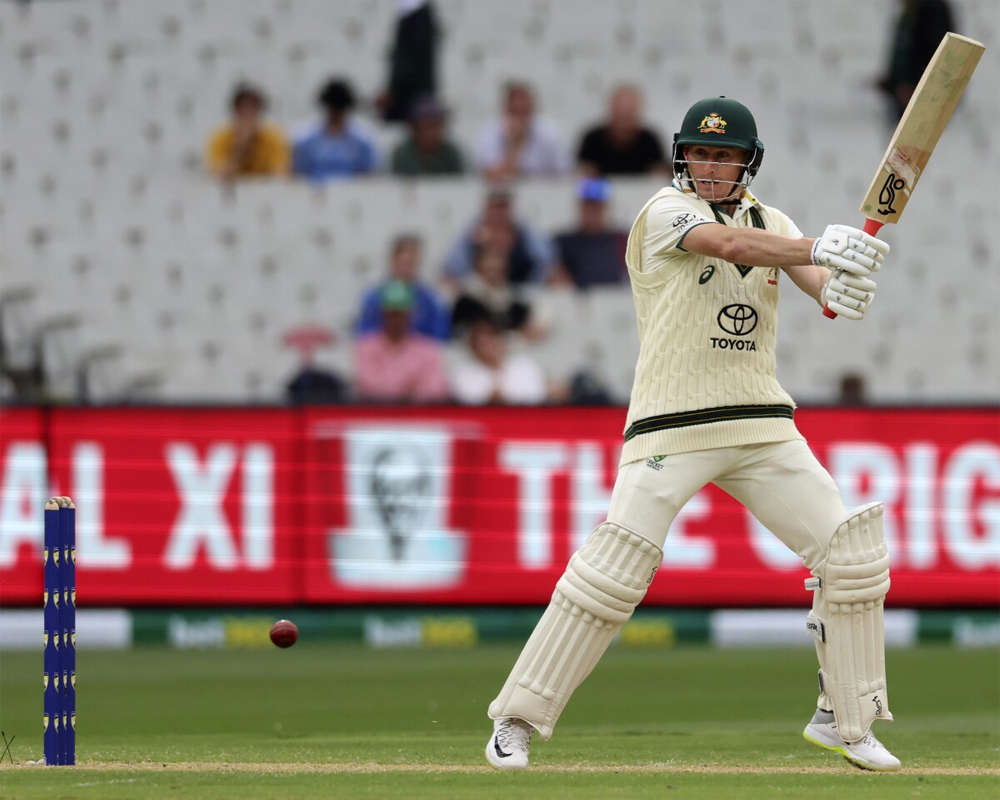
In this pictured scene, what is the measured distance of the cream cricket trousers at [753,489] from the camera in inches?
216

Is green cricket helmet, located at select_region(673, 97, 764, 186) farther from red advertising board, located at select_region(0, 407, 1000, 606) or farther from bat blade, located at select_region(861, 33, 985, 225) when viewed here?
red advertising board, located at select_region(0, 407, 1000, 606)

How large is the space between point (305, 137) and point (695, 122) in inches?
361

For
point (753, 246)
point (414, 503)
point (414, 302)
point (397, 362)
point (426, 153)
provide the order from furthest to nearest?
point (426, 153), point (414, 302), point (397, 362), point (414, 503), point (753, 246)

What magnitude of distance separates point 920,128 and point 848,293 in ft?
2.07

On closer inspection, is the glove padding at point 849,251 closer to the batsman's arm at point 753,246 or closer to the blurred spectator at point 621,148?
the batsman's arm at point 753,246

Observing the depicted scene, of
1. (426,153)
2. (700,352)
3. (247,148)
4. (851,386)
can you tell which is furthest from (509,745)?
(247,148)

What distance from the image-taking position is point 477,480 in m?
10.9

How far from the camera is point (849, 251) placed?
17.0ft

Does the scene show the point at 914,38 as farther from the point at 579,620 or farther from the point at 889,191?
the point at 579,620

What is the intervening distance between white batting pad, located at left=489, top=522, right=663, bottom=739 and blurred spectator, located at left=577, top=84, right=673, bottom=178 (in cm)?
881

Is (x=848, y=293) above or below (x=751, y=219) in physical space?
below

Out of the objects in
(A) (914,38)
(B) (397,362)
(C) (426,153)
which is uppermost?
(A) (914,38)

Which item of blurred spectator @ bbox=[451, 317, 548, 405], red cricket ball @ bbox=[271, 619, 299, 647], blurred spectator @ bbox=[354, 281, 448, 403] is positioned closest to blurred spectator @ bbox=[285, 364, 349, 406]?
blurred spectator @ bbox=[354, 281, 448, 403]

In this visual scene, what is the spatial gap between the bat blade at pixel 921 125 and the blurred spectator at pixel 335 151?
912 centimetres
